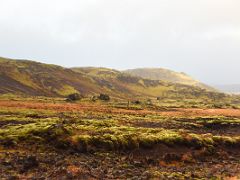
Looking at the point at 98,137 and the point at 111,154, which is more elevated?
the point at 98,137

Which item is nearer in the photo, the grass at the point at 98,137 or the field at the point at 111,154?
the field at the point at 111,154

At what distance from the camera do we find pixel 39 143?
37438 millimetres

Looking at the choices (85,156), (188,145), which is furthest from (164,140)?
(85,156)

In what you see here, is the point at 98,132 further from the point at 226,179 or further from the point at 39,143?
the point at 226,179

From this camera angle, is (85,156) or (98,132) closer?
(85,156)

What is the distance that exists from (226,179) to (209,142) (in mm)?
13712

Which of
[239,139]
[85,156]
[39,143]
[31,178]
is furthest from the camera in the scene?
[239,139]

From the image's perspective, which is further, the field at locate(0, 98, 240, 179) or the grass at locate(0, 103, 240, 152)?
the grass at locate(0, 103, 240, 152)

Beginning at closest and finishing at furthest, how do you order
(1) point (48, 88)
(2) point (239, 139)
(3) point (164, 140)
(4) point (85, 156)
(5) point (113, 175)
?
1. (5) point (113, 175)
2. (4) point (85, 156)
3. (3) point (164, 140)
4. (2) point (239, 139)
5. (1) point (48, 88)

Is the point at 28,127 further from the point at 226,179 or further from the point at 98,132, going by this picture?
the point at 226,179

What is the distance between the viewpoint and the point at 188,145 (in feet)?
138

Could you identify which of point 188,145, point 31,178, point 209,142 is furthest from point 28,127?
point 209,142

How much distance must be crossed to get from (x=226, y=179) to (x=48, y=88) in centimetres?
16719

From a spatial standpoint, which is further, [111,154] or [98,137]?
[98,137]
